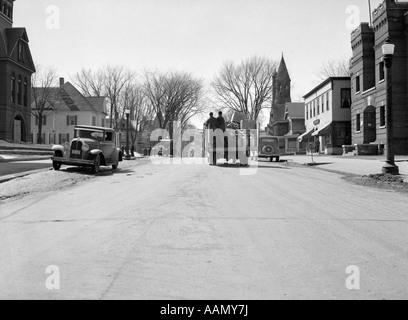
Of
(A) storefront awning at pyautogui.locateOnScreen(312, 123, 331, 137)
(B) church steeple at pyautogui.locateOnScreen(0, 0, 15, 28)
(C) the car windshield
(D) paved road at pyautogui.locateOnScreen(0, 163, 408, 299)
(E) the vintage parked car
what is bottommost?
(D) paved road at pyautogui.locateOnScreen(0, 163, 408, 299)

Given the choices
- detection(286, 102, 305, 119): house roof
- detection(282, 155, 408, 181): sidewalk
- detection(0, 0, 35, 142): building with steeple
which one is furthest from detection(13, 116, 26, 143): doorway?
detection(286, 102, 305, 119): house roof

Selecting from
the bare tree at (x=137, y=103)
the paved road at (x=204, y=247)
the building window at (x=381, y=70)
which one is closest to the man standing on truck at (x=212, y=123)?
the paved road at (x=204, y=247)

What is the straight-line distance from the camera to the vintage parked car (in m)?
18.5

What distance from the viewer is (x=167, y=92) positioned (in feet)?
205

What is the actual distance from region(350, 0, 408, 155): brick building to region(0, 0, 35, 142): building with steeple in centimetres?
3238

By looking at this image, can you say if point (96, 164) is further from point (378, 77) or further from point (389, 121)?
point (378, 77)

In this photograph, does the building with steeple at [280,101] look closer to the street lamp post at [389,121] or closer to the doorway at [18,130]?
the doorway at [18,130]

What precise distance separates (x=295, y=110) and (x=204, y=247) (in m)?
66.6

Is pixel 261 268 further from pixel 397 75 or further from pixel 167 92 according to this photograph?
pixel 167 92

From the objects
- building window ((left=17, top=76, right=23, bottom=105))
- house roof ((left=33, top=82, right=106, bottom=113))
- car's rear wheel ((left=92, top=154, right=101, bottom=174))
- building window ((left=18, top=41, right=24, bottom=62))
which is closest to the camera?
car's rear wheel ((left=92, top=154, right=101, bottom=174))

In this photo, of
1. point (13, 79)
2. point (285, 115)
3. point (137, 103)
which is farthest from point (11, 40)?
point (285, 115)

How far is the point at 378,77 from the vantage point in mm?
35562

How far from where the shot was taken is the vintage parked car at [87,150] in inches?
728

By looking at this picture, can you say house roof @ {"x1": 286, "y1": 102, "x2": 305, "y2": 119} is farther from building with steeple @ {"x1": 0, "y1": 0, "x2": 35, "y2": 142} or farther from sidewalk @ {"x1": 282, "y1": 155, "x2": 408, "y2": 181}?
sidewalk @ {"x1": 282, "y1": 155, "x2": 408, "y2": 181}
